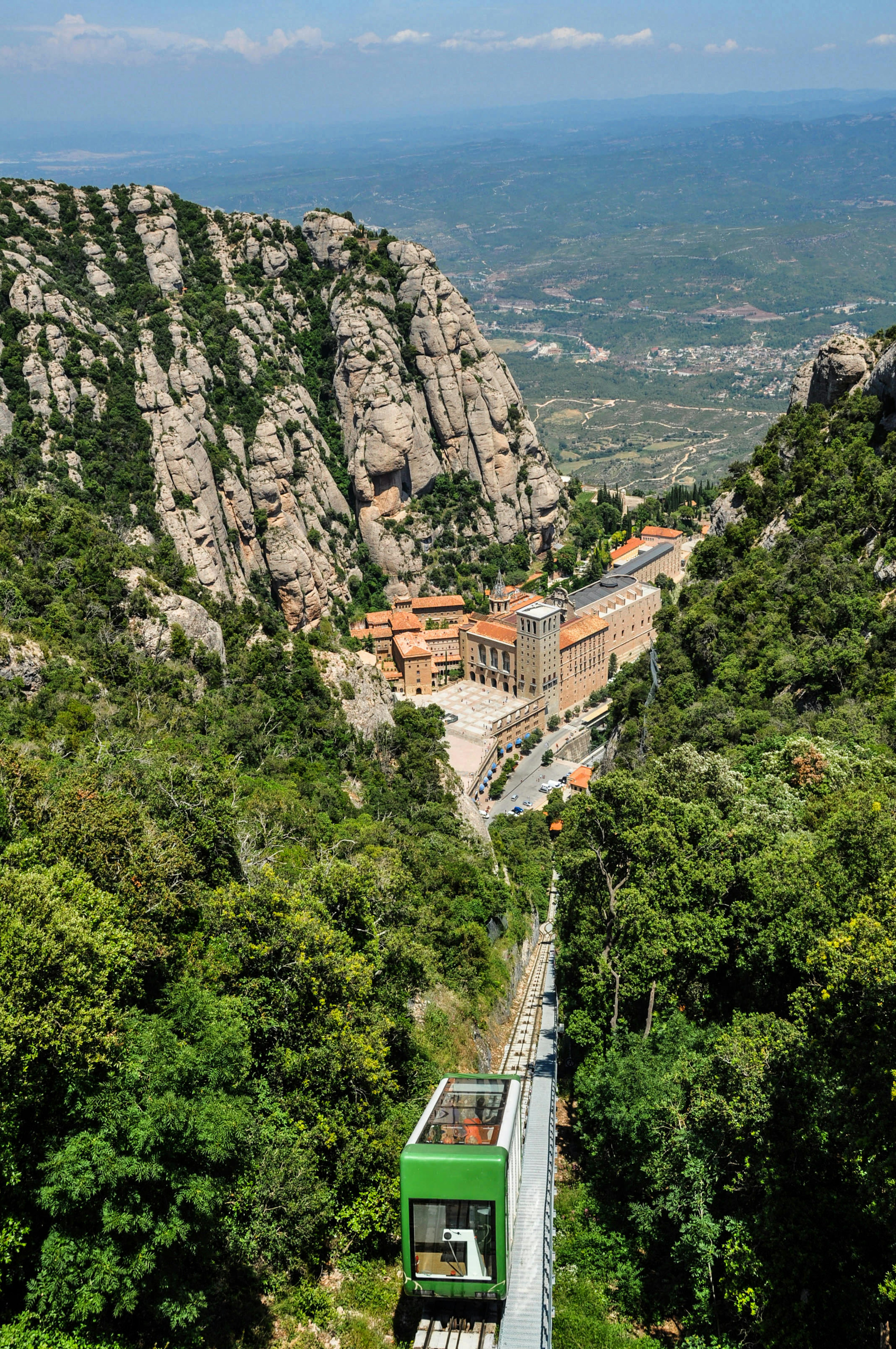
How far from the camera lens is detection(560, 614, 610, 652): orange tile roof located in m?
97.4

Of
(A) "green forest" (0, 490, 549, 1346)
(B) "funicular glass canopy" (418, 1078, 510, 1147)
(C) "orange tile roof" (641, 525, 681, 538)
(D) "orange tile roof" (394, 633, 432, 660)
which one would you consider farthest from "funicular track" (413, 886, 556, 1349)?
(C) "orange tile roof" (641, 525, 681, 538)

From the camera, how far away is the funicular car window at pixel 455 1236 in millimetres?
16844

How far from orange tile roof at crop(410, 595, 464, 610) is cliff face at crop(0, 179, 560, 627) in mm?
6970

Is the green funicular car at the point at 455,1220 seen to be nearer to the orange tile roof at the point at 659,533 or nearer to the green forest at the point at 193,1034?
the green forest at the point at 193,1034

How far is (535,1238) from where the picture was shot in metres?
20.1

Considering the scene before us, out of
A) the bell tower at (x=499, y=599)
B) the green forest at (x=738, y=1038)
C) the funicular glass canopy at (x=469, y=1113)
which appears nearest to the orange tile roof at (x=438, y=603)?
the bell tower at (x=499, y=599)

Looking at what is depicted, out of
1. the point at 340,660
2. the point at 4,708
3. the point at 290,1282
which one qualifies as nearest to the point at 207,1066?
the point at 290,1282

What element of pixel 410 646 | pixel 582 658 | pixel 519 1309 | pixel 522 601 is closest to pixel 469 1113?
pixel 519 1309

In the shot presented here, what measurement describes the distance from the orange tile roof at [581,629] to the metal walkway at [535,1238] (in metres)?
69.9

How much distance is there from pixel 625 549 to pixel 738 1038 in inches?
4112

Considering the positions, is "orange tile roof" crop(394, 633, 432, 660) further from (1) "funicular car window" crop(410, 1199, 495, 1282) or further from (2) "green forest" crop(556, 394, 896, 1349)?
(1) "funicular car window" crop(410, 1199, 495, 1282)

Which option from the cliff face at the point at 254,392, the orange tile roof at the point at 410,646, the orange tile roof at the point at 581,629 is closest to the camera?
the cliff face at the point at 254,392

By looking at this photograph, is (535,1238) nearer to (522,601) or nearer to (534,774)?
(534,774)

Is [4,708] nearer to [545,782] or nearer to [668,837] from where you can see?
[668,837]
